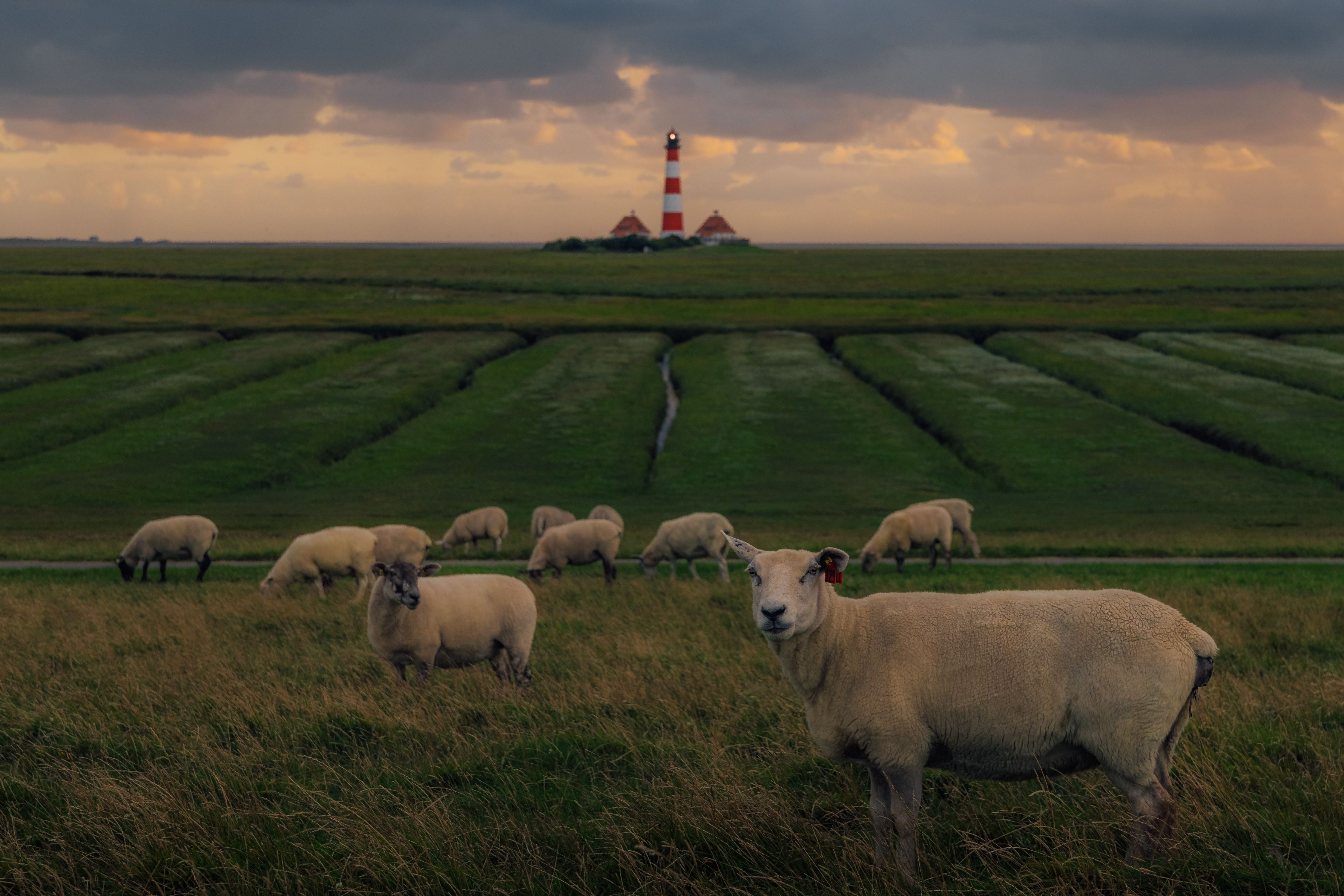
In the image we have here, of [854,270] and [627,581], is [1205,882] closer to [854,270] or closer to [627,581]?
[627,581]

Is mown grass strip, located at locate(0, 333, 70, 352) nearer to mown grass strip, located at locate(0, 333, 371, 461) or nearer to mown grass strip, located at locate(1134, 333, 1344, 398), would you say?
mown grass strip, located at locate(0, 333, 371, 461)

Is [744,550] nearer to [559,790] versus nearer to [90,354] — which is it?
[559,790]

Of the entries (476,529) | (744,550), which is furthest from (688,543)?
(744,550)

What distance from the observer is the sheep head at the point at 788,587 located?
7.61 metres

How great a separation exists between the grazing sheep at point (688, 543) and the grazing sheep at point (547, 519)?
6627mm

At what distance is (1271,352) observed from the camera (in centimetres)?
8825

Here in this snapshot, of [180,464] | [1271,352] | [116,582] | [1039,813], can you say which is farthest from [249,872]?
[1271,352]

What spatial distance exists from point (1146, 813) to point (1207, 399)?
7212cm

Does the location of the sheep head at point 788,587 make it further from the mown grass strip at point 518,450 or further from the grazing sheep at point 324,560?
the mown grass strip at point 518,450

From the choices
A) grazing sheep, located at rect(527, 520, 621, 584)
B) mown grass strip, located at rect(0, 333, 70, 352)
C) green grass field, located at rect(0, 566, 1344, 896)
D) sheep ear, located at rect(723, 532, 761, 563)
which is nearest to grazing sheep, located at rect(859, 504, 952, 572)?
grazing sheep, located at rect(527, 520, 621, 584)

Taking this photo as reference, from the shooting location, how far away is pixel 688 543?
2989 cm

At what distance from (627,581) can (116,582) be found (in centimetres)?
1482

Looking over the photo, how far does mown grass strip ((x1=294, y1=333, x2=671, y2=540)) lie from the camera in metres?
51.0

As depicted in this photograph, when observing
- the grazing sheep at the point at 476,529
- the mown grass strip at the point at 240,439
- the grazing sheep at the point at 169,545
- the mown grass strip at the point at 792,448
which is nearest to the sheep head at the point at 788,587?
the grazing sheep at the point at 169,545
